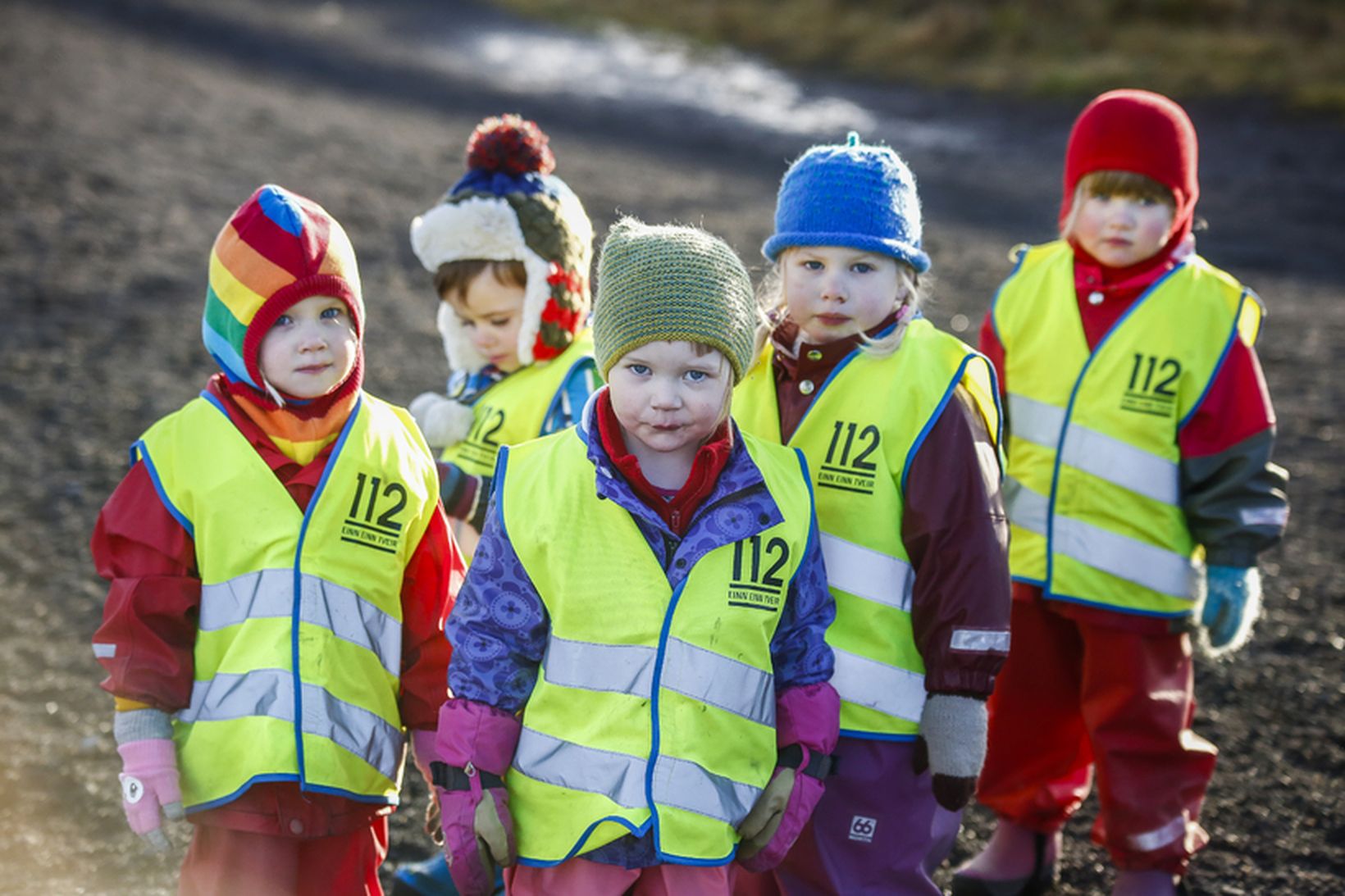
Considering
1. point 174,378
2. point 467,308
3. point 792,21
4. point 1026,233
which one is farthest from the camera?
point 792,21

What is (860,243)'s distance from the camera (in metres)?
2.96

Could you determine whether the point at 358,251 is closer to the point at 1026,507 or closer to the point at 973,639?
the point at 1026,507

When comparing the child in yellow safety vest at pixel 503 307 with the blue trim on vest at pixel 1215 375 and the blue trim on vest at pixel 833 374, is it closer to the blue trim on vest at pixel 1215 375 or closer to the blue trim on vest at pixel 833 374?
the blue trim on vest at pixel 833 374

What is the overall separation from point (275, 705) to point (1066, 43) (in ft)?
55.9

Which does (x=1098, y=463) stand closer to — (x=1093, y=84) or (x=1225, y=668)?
(x=1225, y=668)

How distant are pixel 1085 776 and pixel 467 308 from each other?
2.02 m

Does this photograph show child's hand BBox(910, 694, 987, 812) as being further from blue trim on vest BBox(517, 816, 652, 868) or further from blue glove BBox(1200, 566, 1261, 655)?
blue glove BBox(1200, 566, 1261, 655)

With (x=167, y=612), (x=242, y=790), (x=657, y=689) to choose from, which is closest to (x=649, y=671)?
(x=657, y=689)

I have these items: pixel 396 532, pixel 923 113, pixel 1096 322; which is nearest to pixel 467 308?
pixel 396 532

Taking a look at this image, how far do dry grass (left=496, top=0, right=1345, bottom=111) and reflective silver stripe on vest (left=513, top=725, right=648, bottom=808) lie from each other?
529 inches

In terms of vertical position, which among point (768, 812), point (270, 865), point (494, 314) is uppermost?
point (494, 314)

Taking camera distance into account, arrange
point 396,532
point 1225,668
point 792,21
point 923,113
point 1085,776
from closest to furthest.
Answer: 1. point 396,532
2. point 1085,776
3. point 1225,668
4. point 923,113
5. point 792,21

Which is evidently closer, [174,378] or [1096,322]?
[1096,322]

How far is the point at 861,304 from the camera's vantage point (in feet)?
9.82
